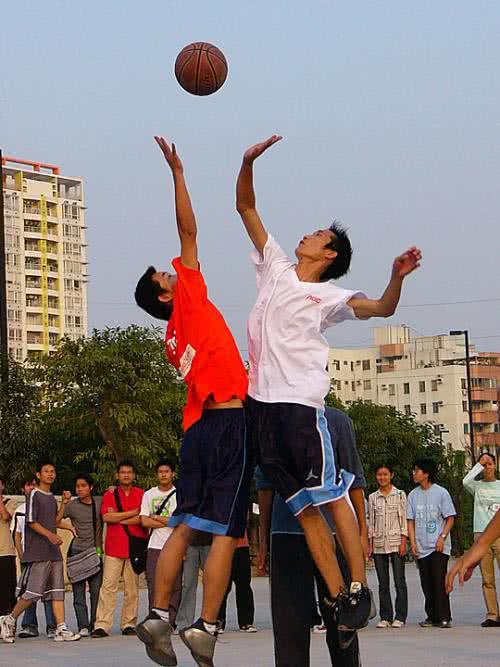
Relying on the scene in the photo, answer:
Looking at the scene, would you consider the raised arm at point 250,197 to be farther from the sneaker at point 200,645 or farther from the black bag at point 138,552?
the black bag at point 138,552

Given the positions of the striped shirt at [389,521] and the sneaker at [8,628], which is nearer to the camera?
the sneaker at [8,628]

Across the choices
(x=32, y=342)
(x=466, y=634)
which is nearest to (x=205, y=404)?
(x=466, y=634)

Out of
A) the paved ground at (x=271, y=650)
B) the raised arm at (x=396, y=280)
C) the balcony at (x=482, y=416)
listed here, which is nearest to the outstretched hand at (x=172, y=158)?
the raised arm at (x=396, y=280)

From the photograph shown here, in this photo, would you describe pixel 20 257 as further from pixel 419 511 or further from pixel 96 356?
pixel 419 511

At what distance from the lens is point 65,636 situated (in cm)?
1568

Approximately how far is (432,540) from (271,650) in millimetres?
3873

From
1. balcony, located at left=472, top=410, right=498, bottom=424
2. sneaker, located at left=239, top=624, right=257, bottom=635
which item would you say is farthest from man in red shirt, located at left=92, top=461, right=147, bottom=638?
balcony, located at left=472, top=410, right=498, bottom=424

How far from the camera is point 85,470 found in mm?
50531

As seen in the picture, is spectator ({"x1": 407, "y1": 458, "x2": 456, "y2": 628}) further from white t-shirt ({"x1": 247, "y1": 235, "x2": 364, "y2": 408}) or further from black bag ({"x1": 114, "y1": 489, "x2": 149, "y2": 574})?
white t-shirt ({"x1": 247, "y1": 235, "x2": 364, "y2": 408})

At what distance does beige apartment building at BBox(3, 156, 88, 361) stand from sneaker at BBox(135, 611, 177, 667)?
181m

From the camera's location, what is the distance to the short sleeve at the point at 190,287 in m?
8.38

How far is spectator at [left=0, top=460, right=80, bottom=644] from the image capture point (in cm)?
Answer: 1580

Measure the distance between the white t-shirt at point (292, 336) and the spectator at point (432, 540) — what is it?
30.1 ft

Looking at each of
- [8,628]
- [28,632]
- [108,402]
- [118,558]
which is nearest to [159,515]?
[118,558]
